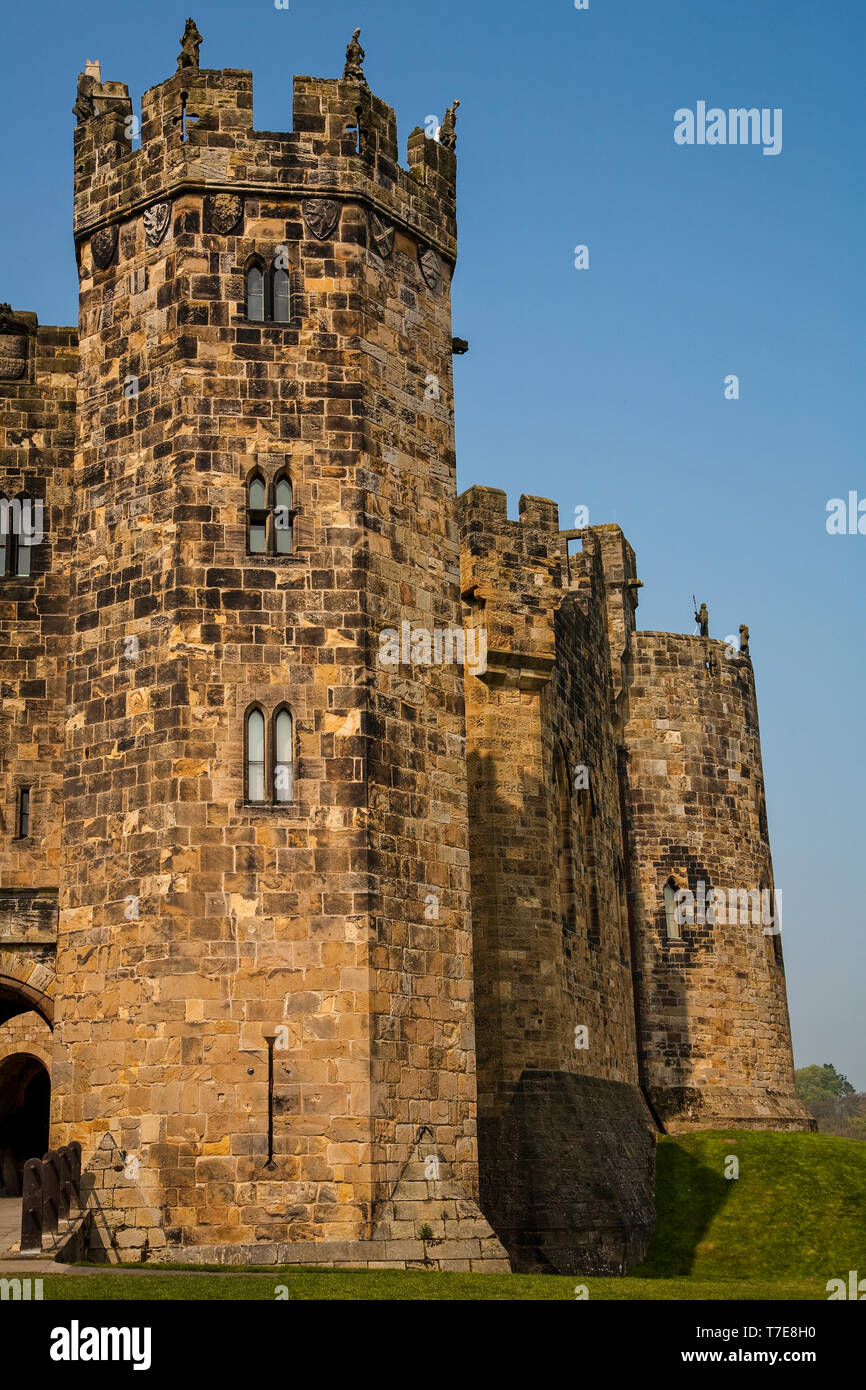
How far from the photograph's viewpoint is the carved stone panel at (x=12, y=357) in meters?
22.9

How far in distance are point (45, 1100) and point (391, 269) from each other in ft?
47.1

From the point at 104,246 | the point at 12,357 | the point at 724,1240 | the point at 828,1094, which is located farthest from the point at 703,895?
the point at 828,1094

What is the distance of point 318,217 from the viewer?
20.0 metres

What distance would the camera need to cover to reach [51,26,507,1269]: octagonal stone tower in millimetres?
17688

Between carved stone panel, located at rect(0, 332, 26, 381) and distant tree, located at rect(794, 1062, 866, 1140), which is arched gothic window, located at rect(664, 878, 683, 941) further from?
distant tree, located at rect(794, 1062, 866, 1140)

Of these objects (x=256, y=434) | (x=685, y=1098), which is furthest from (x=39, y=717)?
(x=685, y=1098)

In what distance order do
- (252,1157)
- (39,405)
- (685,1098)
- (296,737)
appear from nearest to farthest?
(252,1157), (296,737), (39,405), (685,1098)

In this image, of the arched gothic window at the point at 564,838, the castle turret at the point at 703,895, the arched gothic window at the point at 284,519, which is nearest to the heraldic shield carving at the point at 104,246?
the arched gothic window at the point at 284,519

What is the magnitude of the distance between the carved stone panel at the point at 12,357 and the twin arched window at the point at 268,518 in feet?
17.7

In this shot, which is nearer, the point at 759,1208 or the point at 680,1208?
the point at 759,1208

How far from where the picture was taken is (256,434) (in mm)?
19391

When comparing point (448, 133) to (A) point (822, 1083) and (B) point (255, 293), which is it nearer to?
(B) point (255, 293)

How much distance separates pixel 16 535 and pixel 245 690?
5469 millimetres

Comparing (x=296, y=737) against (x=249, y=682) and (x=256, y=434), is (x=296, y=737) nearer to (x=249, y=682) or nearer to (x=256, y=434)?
(x=249, y=682)
